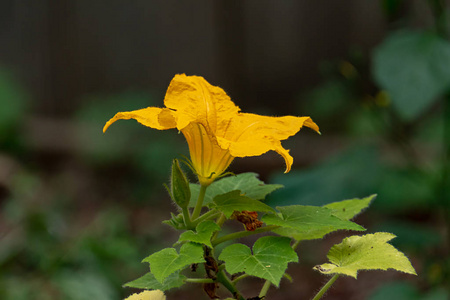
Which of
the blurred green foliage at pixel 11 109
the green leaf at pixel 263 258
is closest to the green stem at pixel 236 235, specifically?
the green leaf at pixel 263 258

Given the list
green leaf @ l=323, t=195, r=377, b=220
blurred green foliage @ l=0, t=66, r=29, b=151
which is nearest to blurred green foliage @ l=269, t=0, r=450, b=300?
green leaf @ l=323, t=195, r=377, b=220

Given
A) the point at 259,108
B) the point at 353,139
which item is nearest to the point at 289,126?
the point at 353,139

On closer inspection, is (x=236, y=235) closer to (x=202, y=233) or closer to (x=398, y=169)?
(x=202, y=233)

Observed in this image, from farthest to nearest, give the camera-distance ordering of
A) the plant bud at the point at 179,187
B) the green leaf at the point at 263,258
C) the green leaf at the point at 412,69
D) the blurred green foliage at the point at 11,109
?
the blurred green foliage at the point at 11,109
the green leaf at the point at 412,69
the plant bud at the point at 179,187
the green leaf at the point at 263,258

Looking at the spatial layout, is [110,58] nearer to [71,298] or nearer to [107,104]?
[107,104]

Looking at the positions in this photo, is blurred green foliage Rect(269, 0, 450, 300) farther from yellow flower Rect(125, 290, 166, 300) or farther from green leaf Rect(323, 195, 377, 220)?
yellow flower Rect(125, 290, 166, 300)

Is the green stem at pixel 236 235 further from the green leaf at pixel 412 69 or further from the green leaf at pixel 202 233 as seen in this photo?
the green leaf at pixel 412 69

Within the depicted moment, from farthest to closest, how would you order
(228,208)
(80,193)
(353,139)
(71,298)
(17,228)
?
(80,193) → (353,139) → (17,228) → (71,298) → (228,208)
